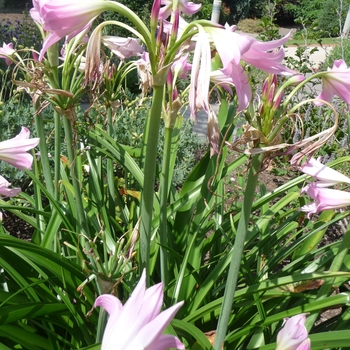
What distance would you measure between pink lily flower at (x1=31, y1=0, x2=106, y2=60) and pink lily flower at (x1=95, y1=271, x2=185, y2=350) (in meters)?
0.55

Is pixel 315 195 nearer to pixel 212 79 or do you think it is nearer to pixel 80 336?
pixel 212 79

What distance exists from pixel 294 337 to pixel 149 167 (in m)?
0.53

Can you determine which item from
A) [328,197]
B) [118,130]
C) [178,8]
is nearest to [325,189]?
[328,197]

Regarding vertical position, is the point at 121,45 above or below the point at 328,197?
above

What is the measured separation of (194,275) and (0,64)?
235 inches

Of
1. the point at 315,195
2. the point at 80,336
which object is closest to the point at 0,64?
the point at 80,336

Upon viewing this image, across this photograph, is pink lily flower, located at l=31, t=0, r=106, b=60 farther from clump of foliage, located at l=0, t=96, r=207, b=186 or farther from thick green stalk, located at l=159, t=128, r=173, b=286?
clump of foliage, located at l=0, t=96, r=207, b=186

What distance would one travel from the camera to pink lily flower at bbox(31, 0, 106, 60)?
2.75 feet

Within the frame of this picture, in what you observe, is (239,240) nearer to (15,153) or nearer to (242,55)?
(242,55)

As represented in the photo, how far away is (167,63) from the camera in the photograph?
3.24 ft

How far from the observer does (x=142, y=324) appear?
0.66 m

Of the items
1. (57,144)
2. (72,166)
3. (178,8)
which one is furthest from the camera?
(57,144)

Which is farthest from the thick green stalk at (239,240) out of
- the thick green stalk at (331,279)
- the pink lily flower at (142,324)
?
the pink lily flower at (142,324)

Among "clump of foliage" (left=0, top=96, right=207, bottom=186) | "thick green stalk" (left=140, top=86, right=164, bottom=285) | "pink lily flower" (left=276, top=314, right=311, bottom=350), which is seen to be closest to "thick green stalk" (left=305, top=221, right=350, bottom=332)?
"pink lily flower" (left=276, top=314, right=311, bottom=350)
